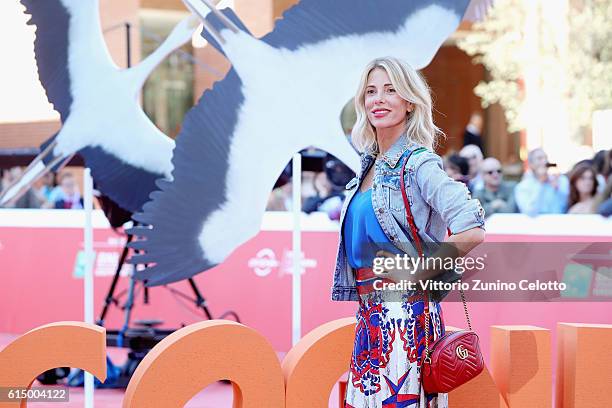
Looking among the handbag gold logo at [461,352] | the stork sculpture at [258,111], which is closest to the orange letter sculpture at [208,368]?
the handbag gold logo at [461,352]

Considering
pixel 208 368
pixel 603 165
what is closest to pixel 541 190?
pixel 603 165

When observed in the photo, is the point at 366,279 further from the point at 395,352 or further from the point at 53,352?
the point at 53,352

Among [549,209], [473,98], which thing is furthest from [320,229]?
[473,98]

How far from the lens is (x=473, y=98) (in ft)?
92.7

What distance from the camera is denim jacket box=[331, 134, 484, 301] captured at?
3.27 m

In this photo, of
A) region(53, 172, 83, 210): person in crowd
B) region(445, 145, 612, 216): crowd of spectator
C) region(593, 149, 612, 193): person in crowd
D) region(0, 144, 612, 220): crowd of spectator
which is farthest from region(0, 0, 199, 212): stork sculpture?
region(53, 172, 83, 210): person in crowd

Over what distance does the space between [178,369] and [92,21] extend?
118 inches

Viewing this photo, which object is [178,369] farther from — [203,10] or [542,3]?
[542,3]

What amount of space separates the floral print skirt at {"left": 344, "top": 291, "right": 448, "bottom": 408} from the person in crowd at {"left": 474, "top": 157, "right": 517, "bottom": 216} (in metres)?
4.73

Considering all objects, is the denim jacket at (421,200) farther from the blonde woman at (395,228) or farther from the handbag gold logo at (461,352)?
the handbag gold logo at (461,352)

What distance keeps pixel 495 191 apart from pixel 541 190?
16.7 inches

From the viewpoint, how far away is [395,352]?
134 inches

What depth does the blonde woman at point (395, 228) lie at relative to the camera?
11.0 feet

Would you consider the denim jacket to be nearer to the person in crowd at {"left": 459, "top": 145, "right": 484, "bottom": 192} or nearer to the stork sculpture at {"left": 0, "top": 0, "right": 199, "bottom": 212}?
the stork sculpture at {"left": 0, "top": 0, "right": 199, "bottom": 212}
